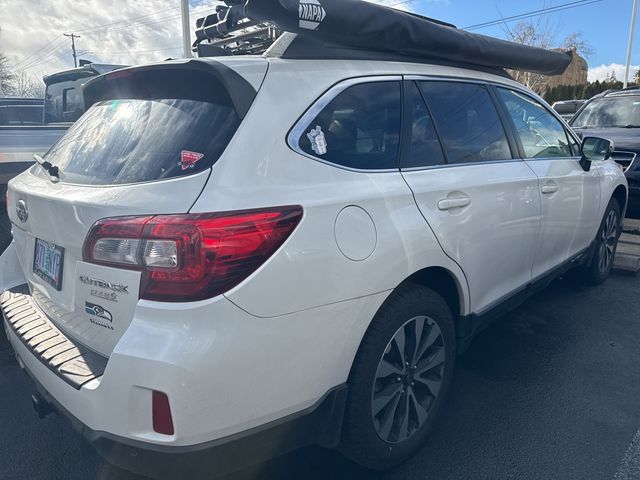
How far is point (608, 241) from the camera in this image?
4.84 meters

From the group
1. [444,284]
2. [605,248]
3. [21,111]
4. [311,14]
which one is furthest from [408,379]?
[21,111]

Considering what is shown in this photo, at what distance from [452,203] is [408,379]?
0.86 meters

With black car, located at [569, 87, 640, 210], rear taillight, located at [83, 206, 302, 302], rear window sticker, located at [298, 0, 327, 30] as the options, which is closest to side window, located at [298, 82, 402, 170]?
rear window sticker, located at [298, 0, 327, 30]

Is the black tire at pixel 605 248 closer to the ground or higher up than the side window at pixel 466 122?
closer to the ground

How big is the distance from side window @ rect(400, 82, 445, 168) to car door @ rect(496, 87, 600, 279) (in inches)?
36.6

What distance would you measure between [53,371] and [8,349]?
2.11 m

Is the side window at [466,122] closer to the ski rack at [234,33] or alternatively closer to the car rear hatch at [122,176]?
the ski rack at [234,33]

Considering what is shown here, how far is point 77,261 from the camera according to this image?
6.10ft

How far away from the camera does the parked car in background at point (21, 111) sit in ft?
24.1

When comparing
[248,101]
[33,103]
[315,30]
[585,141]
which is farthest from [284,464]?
[33,103]

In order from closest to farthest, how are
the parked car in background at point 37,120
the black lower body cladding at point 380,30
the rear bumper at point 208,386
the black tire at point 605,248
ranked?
the rear bumper at point 208,386, the black lower body cladding at point 380,30, the parked car in background at point 37,120, the black tire at point 605,248

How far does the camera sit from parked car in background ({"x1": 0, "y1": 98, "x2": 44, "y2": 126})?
24.1 ft

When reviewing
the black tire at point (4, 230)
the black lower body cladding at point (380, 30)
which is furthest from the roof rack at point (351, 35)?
the black tire at point (4, 230)

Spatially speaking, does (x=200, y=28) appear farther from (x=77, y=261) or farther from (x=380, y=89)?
(x=77, y=261)
